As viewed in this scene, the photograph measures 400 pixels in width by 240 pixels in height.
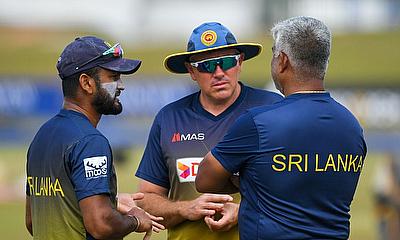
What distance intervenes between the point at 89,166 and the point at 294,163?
884 millimetres

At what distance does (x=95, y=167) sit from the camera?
392 centimetres

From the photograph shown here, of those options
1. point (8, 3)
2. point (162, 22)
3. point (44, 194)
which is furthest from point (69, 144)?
point (162, 22)

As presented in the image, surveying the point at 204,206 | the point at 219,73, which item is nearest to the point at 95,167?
the point at 204,206

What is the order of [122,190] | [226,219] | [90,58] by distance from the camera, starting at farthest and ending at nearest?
[122,190] → [226,219] → [90,58]

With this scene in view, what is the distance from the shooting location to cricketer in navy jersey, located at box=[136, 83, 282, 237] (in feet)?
15.5

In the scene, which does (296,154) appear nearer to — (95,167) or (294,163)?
(294,163)

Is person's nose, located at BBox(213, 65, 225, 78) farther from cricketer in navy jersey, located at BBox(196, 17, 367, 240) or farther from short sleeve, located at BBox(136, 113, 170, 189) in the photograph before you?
cricketer in navy jersey, located at BBox(196, 17, 367, 240)

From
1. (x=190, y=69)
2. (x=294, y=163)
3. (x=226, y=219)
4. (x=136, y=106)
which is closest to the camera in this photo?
(x=294, y=163)

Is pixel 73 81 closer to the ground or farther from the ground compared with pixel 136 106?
farther from the ground

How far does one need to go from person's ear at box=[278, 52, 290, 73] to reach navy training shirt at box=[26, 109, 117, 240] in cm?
84

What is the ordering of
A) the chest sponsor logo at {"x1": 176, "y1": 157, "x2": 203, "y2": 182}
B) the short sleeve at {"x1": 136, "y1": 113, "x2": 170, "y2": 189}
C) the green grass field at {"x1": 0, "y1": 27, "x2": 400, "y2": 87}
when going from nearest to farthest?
the chest sponsor logo at {"x1": 176, "y1": 157, "x2": 203, "y2": 182} < the short sleeve at {"x1": 136, "y1": 113, "x2": 170, "y2": 189} < the green grass field at {"x1": 0, "y1": 27, "x2": 400, "y2": 87}

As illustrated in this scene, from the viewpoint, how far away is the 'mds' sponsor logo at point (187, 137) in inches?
187

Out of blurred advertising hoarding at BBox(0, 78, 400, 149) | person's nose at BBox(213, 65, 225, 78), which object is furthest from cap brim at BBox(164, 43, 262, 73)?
blurred advertising hoarding at BBox(0, 78, 400, 149)

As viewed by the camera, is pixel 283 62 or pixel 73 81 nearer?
pixel 283 62
